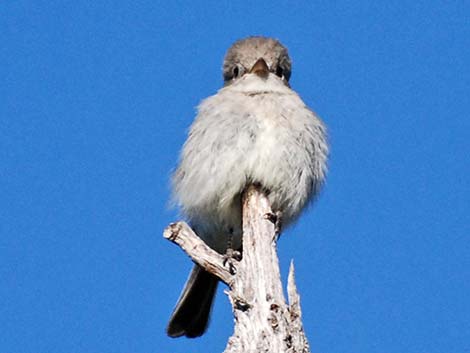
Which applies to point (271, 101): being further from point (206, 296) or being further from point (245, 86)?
point (206, 296)

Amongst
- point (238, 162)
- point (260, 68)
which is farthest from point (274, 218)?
point (260, 68)

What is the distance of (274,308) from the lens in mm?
6020

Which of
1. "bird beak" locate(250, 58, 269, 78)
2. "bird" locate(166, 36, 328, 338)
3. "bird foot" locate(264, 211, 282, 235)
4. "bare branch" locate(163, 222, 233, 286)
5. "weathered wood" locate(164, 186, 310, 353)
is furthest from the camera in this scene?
"bird beak" locate(250, 58, 269, 78)

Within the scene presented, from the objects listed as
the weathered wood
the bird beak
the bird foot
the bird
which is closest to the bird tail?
the bird

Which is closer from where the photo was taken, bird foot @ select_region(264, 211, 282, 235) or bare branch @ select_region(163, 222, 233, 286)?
bare branch @ select_region(163, 222, 233, 286)

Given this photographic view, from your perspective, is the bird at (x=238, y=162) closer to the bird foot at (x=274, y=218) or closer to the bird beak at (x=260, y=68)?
the bird beak at (x=260, y=68)

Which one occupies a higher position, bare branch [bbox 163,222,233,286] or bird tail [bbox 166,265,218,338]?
bird tail [bbox 166,265,218,338]

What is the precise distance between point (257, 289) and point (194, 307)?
2.12 m

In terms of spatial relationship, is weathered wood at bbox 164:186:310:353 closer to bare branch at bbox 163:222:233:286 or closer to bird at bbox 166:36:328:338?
bare branch at bbox 163:222:233:286

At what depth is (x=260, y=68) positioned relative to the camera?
27.3 ft

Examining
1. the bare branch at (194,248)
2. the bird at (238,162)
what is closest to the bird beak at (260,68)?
the bird at (238,162)

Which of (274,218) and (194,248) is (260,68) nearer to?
(274,218)

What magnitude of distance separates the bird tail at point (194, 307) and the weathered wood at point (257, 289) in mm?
1329

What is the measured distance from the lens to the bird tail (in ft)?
26.6
